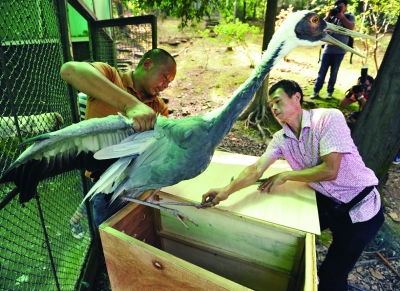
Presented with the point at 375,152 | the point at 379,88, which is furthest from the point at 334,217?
the point at 379,88

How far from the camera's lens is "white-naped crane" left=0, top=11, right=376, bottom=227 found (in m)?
1.45

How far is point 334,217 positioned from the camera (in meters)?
2.05

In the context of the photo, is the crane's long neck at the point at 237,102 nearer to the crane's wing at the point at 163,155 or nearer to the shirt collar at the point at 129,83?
the crane's wing at the point at 163,155

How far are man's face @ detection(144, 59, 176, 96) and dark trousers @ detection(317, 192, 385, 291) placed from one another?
1.51 m

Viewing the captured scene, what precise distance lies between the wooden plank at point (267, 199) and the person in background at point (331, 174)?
0.07 metres

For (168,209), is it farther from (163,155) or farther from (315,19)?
(315,19)

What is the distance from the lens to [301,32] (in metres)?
1.77

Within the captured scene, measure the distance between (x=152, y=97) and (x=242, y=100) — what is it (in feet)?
2.93

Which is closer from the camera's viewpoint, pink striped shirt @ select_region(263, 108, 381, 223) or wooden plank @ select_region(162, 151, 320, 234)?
wooden plank @ select_region(162, 151, 320, 234)

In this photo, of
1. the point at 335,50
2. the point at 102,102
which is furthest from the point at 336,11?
the point at 102,102

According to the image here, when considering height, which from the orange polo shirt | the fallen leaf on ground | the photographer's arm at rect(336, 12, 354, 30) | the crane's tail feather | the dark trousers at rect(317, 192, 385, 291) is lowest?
the fallen leaf on ground

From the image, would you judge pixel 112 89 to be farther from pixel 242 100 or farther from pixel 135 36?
pixel 135 36

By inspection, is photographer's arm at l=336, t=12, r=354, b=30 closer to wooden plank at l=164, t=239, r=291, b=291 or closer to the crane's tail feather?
wooden plank at l=164, t=239, r=291, b=291

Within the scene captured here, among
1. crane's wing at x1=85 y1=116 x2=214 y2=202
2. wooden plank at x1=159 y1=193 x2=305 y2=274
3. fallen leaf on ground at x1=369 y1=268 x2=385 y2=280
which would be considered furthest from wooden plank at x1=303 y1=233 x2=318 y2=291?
fallen leaf on ground at x1=369 y1=268 x2=385 y2=280
